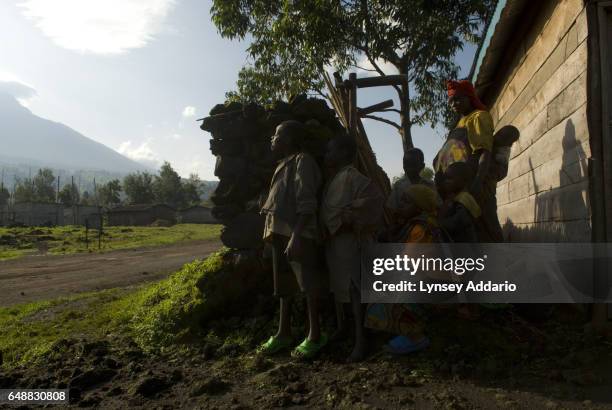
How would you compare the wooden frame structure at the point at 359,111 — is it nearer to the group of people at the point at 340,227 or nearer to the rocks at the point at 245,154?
the rocks at the point at 245,154

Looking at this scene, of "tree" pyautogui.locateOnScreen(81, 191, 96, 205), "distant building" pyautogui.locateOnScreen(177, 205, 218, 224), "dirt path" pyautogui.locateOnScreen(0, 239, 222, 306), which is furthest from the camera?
"tree" pyautogui.locateOnScreen(81, 191, 96, 205)

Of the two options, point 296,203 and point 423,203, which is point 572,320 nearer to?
point 423,203

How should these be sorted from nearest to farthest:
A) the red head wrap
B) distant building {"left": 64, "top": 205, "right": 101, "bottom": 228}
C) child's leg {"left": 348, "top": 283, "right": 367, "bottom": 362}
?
child's leg {"left": 348, "top": 283, "right": 367, "bottom": 362}
the red head wrap
distant building {"left": 64, "top": 205, "right": 101, "bottom": 228}

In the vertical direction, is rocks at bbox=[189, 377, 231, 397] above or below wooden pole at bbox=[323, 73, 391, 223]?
below

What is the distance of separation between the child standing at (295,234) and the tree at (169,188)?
76.5 metres

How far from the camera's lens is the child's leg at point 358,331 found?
3193 mm

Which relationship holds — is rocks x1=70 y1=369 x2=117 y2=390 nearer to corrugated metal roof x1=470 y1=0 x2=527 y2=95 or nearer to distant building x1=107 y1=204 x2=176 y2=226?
corrugated metal roof x1=470 y1=0 x2=527 y2=95

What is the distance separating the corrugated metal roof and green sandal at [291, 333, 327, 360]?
3.89 metres

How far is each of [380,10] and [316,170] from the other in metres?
7.96

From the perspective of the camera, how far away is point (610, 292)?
3.18 meters

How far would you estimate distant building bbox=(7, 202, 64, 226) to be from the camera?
180ft

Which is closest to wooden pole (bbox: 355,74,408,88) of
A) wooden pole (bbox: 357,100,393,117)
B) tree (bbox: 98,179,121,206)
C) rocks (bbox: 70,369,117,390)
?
wooden pole (bbox: 357,100,393,117)

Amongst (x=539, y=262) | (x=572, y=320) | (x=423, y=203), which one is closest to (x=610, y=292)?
(x=572, y=320)

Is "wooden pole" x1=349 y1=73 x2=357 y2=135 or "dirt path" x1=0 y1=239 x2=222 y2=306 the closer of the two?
"wooden pole" x1=349 y1=73 x2=357 y2=135
